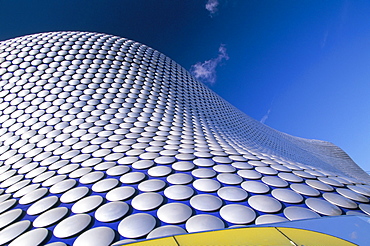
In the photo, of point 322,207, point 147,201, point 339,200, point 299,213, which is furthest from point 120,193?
point 339,200

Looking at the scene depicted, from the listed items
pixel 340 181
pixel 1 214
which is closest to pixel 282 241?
pixel 340 181

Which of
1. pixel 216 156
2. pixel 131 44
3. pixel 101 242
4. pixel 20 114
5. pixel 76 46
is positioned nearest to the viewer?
pixel 101 242

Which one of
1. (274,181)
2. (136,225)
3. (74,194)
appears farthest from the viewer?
(274,181)

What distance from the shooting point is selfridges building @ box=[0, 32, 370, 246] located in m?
3.29

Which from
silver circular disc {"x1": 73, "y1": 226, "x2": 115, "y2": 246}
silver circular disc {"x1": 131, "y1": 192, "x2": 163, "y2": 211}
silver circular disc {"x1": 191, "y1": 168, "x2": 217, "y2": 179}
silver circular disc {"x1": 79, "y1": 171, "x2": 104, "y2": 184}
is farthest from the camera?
silver circular disc {"x1": 79, "y1": 171, "x2": 104, "y2": 184}

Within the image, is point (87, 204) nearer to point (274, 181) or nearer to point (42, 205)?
point (42, 205)

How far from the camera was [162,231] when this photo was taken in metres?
2.97

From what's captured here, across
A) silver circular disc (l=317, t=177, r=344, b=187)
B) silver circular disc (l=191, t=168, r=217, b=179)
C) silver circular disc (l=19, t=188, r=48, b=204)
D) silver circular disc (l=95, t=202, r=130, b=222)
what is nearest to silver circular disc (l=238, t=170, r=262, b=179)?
silver circular disc (l=191, t=168, r=217, b=179)

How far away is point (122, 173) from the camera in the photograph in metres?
5.24

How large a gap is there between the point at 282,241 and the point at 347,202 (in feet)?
8.13

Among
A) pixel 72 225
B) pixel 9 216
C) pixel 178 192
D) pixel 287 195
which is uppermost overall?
pixel 287 195

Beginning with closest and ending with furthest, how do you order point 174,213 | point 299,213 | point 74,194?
point 299,213 → point 174,213 → point 74,194

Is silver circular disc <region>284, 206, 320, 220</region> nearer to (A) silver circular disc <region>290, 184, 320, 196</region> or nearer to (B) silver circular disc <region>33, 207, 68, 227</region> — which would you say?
(A) silver circular disc <region>290, 184, 320, 196</region>

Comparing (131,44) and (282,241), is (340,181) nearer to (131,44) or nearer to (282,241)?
(282,241)
